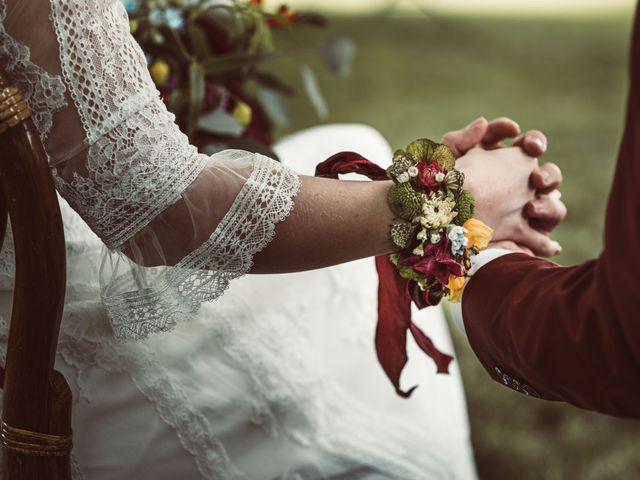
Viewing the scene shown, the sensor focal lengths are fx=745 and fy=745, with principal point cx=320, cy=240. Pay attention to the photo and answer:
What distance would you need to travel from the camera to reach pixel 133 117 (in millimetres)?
687

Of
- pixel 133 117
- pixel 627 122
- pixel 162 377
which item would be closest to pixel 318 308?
pixel 162 377

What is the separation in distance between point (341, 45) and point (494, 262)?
3.41 ft

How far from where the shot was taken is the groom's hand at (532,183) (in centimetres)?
99

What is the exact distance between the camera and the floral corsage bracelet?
0.78m

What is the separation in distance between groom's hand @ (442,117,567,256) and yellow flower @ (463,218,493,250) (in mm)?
156

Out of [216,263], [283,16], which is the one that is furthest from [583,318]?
[283,16]

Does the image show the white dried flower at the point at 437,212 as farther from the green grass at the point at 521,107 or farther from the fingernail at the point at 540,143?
the green grass at the point at 521,107

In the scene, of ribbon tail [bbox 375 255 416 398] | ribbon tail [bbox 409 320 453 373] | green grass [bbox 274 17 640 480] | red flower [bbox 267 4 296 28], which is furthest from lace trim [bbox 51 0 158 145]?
green grass [bbox 274 17 640 480]

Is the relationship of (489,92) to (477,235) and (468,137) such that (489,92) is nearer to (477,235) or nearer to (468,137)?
(468,137)

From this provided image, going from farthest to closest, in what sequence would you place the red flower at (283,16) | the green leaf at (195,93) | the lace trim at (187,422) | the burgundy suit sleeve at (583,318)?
the red flower at (283,16) < the green leaf at (195,93) < the lace trim at (187,422) < the burgundy suit sleeve at (583,318)

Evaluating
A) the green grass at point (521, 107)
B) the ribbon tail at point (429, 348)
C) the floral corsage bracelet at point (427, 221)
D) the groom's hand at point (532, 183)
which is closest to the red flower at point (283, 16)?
the groom's hand at point (532, 183)

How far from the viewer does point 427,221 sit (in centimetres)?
78

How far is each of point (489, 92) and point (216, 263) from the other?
3.36m

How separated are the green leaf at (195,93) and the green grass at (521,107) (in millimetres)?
1059
